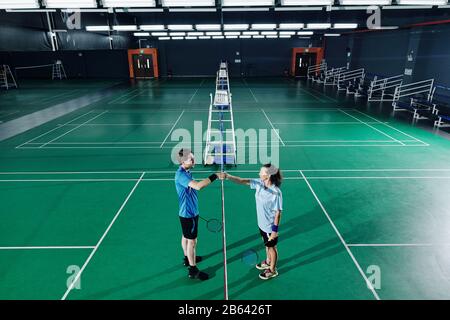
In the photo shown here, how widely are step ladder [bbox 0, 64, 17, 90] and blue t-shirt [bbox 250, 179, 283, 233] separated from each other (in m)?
30.6

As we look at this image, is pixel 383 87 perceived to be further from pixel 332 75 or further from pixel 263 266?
pixel 263 266

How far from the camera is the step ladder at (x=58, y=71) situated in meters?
36.7

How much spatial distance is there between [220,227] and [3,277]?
3726 mm

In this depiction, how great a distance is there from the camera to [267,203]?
170 inches

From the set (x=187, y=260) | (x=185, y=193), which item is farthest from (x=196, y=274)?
(x=185, y=193)

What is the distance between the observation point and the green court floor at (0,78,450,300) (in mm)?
4727

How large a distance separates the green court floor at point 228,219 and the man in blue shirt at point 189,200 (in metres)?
0.33

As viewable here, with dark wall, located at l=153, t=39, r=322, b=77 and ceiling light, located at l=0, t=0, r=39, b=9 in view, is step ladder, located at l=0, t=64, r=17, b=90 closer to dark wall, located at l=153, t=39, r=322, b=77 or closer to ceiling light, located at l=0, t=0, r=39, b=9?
dark wall, located at l=153, t=39, r=322, b=77

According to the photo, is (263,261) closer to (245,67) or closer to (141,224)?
(141,224)

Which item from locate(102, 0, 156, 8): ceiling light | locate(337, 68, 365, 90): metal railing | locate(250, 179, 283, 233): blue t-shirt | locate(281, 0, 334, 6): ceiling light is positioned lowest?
locate(250, 179, 283, 233): blue t-shirt

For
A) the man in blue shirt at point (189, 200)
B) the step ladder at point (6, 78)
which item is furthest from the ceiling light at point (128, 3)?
the step ladder at point (6, 78)

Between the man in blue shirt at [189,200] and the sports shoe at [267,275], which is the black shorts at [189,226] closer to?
the man in blue shirt at [189,200]

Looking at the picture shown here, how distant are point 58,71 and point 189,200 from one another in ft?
131

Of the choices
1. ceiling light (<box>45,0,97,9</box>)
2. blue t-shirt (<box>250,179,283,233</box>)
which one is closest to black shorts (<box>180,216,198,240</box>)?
blue t-shirt (<box>250,179,283,233</box>)
